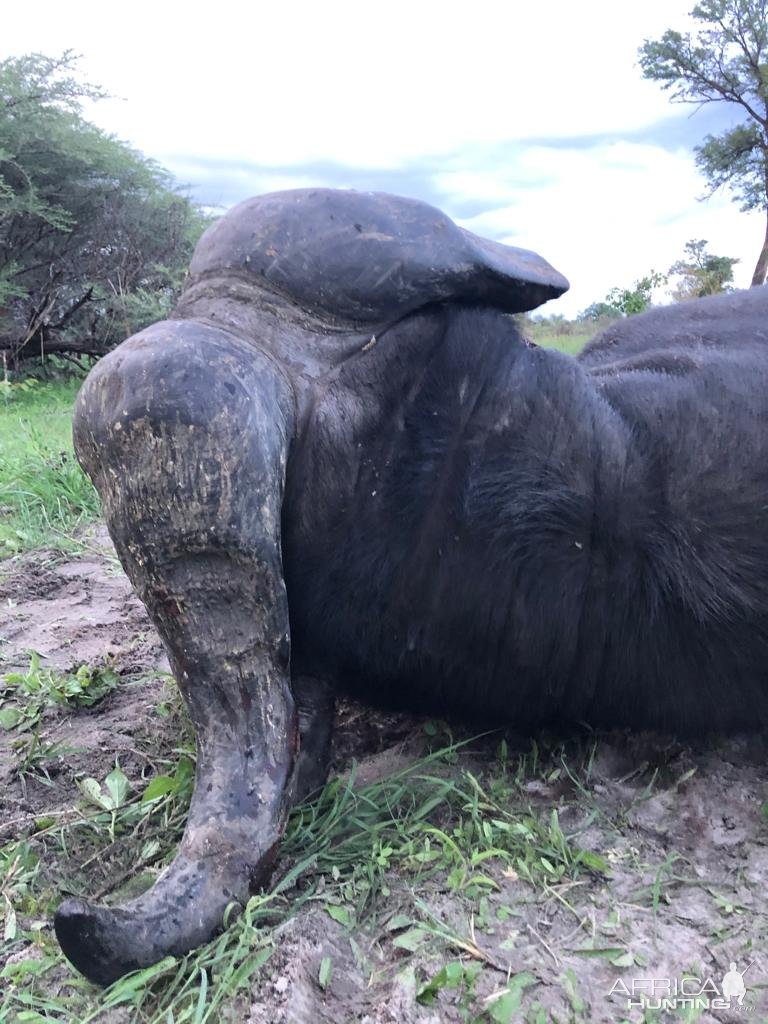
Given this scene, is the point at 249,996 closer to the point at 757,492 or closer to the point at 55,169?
the point at 757,492

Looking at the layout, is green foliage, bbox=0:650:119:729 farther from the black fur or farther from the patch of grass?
the black fur

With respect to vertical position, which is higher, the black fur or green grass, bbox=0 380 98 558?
the black fur

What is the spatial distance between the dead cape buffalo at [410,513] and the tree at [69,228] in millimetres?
11870

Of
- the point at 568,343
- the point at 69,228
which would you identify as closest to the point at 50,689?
the point at 568,343

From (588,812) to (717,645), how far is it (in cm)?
43

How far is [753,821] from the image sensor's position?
1932 mm

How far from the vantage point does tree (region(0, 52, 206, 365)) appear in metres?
13.7

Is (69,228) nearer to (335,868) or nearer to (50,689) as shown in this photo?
(50,689)

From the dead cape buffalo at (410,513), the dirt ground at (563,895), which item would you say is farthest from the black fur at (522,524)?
the dirt ground at (563,895)

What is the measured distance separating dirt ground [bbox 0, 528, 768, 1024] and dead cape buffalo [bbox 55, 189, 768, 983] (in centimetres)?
15

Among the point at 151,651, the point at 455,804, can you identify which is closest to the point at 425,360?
the point at 455,804

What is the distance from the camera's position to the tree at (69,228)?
13656 millimetres

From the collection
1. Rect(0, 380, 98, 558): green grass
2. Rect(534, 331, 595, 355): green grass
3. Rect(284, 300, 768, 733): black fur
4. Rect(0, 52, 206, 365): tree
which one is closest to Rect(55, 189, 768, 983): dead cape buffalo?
Rect(284, 300, 768, 733): black fur

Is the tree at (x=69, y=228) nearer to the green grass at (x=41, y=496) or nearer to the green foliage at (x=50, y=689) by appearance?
the green grass at (x=41, y=496)
